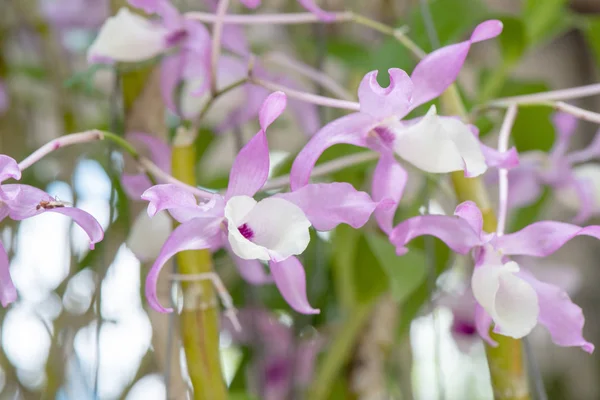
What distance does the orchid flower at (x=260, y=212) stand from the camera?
0.62 ft

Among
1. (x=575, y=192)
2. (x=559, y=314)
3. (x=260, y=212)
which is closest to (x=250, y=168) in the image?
(x=260, y=212)

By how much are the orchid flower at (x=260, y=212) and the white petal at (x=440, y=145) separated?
22 millimetres

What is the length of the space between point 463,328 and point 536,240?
0.82 feet

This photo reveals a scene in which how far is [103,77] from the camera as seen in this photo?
863 millimetres

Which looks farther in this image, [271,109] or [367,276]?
[367,276]

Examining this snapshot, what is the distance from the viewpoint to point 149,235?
0.30 metres

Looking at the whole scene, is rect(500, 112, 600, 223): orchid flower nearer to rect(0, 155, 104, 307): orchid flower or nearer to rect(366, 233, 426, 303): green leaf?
rect(366, 233, 426, 303): green leaf

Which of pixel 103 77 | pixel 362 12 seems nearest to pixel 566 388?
pixel 362 12

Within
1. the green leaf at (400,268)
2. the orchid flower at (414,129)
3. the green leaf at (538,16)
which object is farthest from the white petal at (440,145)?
the green leaf at (538,16)

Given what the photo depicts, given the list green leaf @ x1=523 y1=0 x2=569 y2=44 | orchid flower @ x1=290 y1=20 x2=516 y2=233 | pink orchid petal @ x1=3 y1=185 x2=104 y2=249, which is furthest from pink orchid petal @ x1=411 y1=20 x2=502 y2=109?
green leaf @ x1=523 y1=0 x2=569 y2=44

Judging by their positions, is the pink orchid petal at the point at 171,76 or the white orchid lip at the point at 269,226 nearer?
the white orchid lip at the point at 269,226

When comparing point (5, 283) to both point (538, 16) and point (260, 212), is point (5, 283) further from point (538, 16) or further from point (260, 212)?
point (538, 16)

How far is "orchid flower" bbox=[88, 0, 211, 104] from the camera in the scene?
10.8 inches

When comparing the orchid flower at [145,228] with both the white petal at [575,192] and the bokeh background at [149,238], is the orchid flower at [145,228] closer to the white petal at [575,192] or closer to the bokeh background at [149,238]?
the bokeh background at [149,238]
